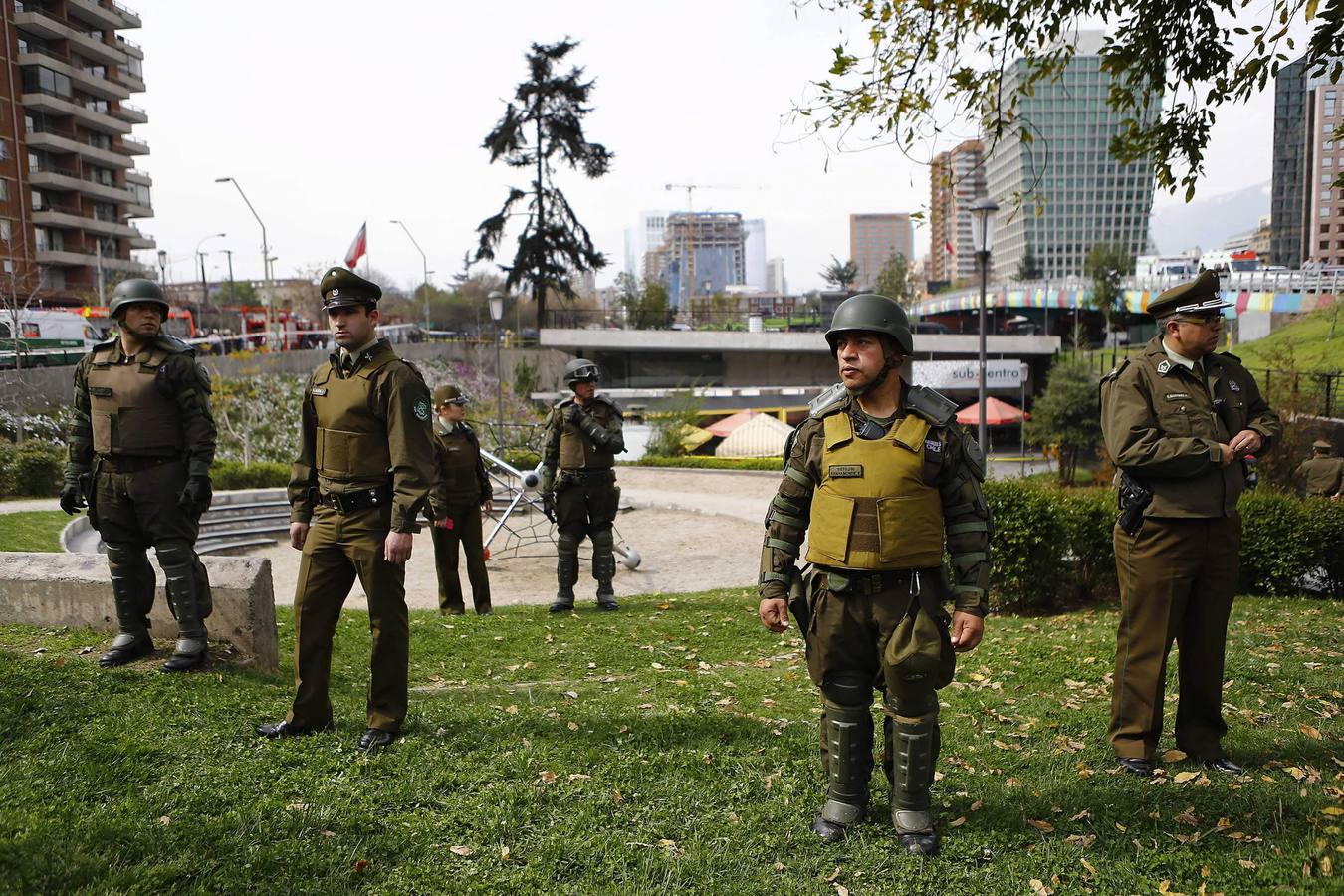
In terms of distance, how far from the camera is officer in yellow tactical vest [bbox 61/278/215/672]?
5.35 metres

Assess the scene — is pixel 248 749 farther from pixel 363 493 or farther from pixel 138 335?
pixel 138 335

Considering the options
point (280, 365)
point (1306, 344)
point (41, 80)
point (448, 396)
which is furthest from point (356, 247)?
point (41, 80)

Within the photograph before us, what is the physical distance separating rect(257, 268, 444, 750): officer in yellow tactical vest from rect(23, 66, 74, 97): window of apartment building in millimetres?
64039

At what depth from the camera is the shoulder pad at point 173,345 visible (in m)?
5.52

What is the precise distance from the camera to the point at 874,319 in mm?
3541

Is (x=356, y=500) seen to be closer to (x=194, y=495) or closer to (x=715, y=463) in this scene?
(x=194, y=495)

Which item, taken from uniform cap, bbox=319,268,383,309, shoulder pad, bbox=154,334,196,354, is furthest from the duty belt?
uniform cap, bbox=319,268,383,309

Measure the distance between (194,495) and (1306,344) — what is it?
124 feet

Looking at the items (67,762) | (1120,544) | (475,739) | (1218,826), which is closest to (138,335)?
(67,762)

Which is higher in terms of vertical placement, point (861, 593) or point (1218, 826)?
point (861, 593)

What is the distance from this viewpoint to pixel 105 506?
17.7 ft

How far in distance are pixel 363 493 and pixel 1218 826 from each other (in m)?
3.92

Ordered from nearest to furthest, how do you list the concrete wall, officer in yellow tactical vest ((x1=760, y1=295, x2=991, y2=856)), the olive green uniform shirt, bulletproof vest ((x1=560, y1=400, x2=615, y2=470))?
officer in yellow tactical vest ((x1=760, y1=295, x2=991, y2=856))
the olive green uniform shirt
bulletproof vest ((x1=560, y1=400, x2=615, y2=470))
the concrete wall

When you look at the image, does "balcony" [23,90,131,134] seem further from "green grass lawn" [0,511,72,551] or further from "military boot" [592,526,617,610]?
"military boot" [592,526,617,610]
